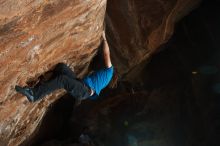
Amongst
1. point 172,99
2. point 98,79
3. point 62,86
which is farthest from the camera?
point 172,99

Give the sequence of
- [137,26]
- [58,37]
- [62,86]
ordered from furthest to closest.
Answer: [137,26] < [58,37] < [62,86]

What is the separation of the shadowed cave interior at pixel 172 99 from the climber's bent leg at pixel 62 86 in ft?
23.1

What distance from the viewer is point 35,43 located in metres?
5.43

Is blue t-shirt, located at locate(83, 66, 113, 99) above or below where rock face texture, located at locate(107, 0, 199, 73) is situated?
above

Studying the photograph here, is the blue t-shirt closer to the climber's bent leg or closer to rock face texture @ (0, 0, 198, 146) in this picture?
the climber's bent leg

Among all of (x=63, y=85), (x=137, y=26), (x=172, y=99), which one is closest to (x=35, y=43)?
(x=63, y=85)

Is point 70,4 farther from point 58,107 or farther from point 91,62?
point 58,107

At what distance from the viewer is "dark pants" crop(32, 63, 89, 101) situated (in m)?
5.39

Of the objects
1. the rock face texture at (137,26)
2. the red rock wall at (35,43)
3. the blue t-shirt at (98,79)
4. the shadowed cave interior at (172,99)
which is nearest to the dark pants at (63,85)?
the blue t-shirt at (98,79)

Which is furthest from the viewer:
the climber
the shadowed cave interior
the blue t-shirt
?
the shadowed cave interior

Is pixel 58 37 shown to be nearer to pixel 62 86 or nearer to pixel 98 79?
pixel 62 86

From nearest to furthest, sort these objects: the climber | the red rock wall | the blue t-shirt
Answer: the red rock wall → the climber → the blue t-shirt

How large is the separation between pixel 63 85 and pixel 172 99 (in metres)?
8.58

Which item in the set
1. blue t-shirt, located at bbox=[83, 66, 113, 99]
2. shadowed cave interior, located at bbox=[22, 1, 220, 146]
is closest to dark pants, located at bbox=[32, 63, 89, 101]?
blue t-shirt, located at bbox=[83, 66, 113, 99]
